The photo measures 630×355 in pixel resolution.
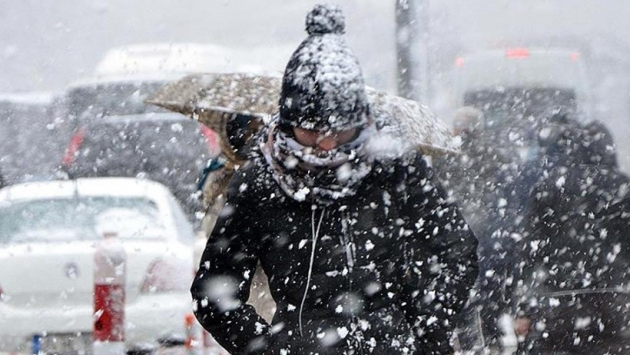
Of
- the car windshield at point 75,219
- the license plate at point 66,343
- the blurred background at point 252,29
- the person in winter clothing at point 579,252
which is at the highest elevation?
the person in winter clothing at point 579,252

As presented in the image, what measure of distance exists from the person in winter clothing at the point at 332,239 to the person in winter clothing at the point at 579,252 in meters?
1.67

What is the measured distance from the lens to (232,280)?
13.2ft

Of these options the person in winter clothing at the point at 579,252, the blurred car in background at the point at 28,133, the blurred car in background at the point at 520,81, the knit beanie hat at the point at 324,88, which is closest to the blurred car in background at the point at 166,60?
the blurred car in background at the point at 520,81

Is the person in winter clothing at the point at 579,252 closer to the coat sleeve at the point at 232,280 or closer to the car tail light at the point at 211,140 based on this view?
the coat sleeve at the point at 232,280

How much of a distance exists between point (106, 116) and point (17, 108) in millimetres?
6535

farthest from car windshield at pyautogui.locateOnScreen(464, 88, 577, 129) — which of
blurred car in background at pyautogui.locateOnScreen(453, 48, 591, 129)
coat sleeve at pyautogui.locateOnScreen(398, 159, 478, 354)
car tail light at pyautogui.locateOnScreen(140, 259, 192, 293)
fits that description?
coat sleeve at pyautogui.locateOnScreen(398, 159, 478, 354)

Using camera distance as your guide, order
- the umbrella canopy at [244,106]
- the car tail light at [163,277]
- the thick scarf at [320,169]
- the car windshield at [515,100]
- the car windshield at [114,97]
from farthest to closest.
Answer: the car windshield at [515,100] < the car windshield at [114,97] < the car tail light at [163,277] < the umbrella canopy at [244,106] < the thick scarf at [320,169]

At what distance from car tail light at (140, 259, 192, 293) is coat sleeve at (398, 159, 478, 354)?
454cm

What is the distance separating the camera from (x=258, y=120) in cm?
616

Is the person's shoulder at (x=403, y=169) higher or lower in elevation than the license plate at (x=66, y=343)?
higher

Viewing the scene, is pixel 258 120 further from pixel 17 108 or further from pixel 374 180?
pixel 17 108

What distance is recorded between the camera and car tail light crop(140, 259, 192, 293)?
8.34 metres

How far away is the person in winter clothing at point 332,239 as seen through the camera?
384cm

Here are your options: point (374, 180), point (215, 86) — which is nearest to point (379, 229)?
point (374, 180)
